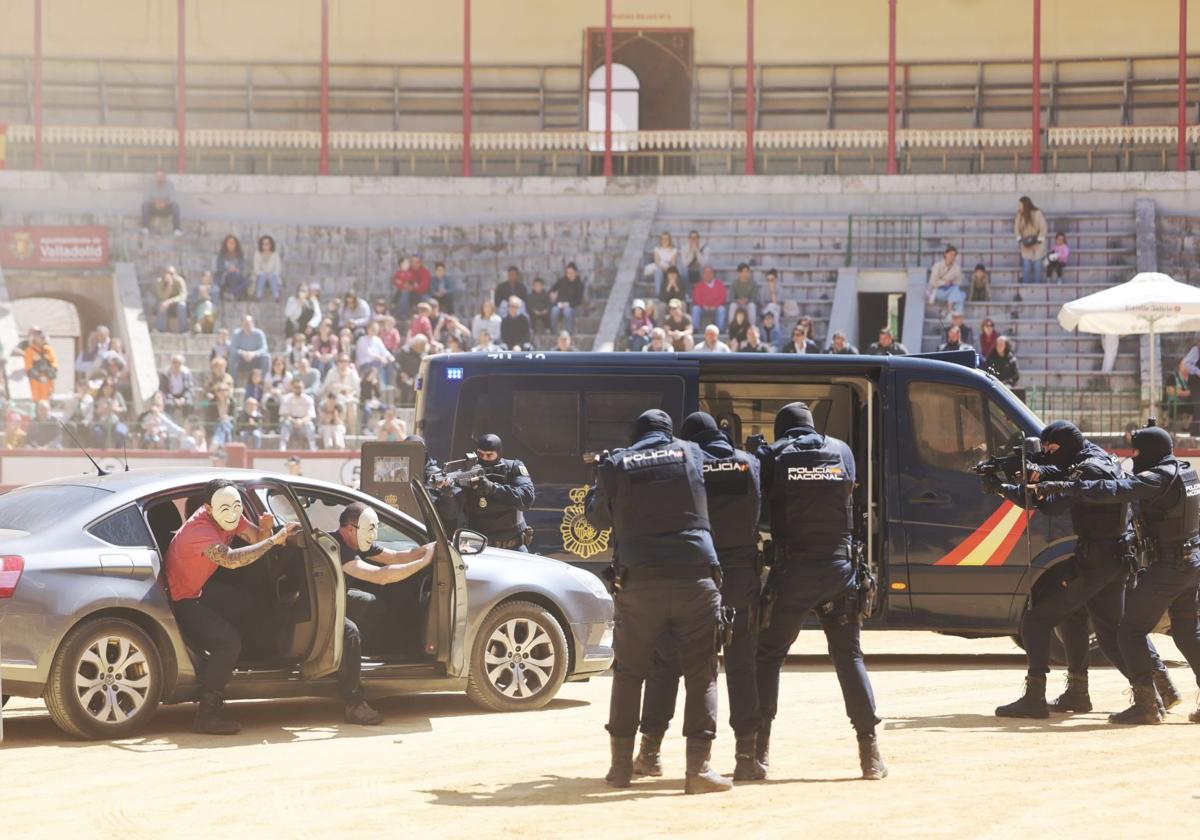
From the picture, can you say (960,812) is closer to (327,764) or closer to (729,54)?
(327,764)

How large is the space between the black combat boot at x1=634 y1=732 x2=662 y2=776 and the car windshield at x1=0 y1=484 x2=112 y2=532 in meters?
3.35

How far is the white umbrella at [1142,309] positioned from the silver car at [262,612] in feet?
34.1

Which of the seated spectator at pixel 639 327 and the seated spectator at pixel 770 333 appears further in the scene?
the seated spectator at pixel 770 333

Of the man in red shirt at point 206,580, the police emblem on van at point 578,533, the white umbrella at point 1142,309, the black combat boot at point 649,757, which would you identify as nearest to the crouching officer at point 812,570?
the black combat boot at point 649,757

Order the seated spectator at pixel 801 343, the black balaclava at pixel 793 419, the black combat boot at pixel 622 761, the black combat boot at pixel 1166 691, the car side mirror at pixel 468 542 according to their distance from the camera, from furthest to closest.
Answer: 1. the seated spectator at pixel 801 343
2. the black combat boot at pixel 1166 691
3. the car side mirror at pixel 468 542
4. the black balaclava at pixel 793 419
5. the black combat boot at pixel 622 761

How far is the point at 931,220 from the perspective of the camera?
33.8m

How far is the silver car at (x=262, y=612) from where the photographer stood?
1046 cm

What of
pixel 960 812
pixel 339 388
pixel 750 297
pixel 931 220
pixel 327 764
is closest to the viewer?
pixel 960 812

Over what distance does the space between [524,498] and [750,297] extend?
15.3 metres

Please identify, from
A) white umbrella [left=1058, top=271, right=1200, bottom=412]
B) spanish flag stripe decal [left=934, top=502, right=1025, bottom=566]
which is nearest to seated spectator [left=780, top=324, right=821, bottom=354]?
white umbrella [left=1058, top=271, right=1200, bottom=412]

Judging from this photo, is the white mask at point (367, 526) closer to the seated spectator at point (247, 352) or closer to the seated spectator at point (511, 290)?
the seated spectator at point (247, 352)

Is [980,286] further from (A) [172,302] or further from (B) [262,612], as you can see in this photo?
(B) [262,612]

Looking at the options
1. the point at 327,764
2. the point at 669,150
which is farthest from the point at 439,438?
the point at 669,150

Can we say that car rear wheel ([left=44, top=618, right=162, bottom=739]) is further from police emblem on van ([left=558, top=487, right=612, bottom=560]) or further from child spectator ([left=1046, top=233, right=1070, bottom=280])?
child spectator ([left=1046, top=233, right=1070, bottom=280])
